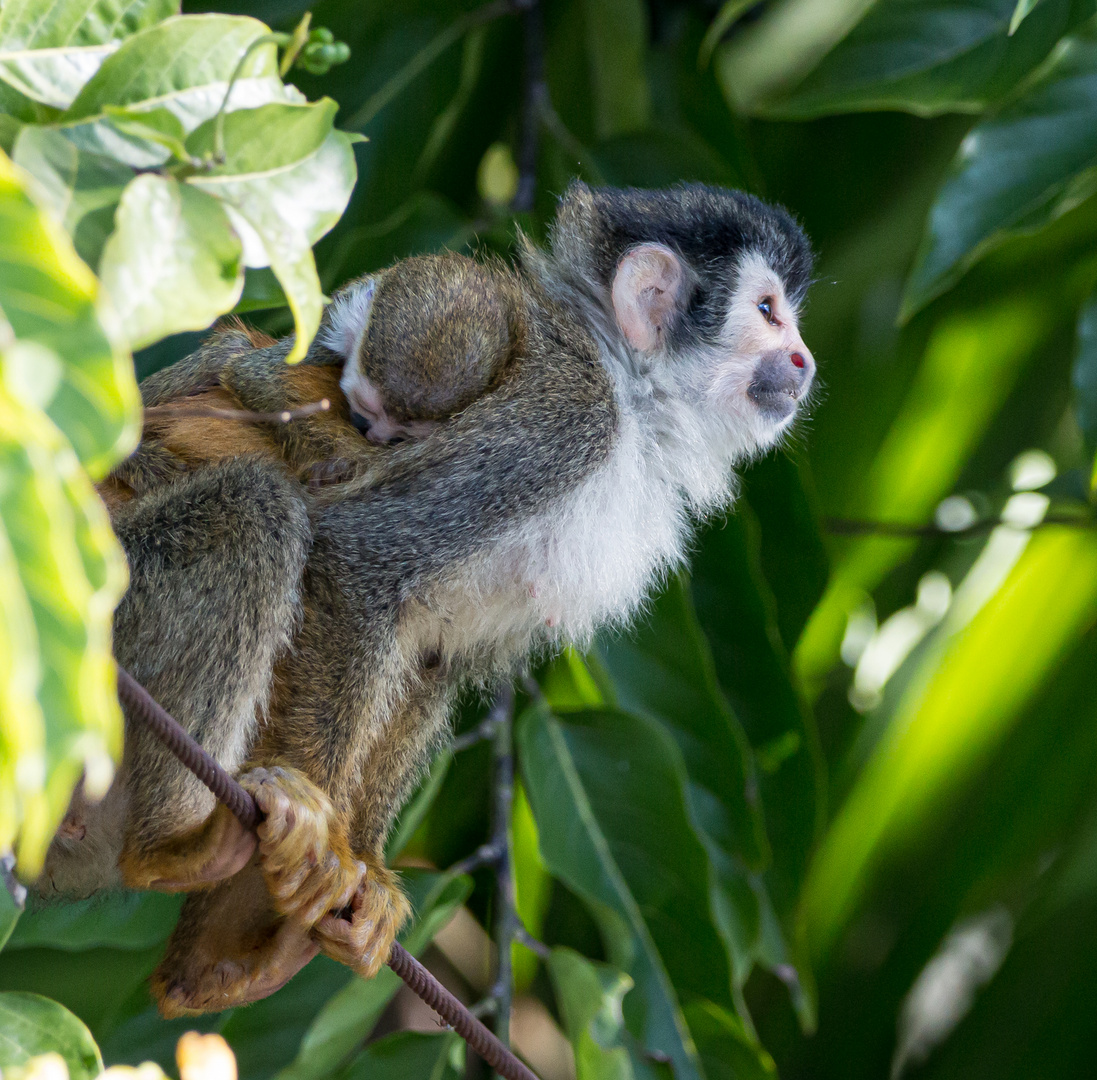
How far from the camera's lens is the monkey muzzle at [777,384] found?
1.66 meters

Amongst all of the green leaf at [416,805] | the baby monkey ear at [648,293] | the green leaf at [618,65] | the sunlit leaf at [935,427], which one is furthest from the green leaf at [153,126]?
the sunlit leaf at [935,427]

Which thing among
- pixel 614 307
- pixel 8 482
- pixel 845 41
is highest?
pixel 8 482

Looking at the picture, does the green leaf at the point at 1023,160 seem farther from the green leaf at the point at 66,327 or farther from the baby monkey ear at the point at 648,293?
the green leaf at the point at 66,327

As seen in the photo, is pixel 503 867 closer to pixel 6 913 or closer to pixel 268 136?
pixel 6 913

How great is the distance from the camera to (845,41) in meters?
2.12

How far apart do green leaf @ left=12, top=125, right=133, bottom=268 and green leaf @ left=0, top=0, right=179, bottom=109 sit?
93 mm

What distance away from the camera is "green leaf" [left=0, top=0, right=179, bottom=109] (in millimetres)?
851

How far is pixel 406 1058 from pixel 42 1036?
2.87 feet

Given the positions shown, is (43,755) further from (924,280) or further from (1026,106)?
(1026,106)

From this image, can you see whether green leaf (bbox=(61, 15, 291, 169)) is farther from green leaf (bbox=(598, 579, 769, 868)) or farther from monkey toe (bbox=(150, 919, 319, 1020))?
green leaf (bbox=(598, 579, 769, 868))

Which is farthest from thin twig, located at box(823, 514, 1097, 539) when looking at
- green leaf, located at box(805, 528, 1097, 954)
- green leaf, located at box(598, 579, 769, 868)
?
green leaf, located at box(598, 579, 769, 868)

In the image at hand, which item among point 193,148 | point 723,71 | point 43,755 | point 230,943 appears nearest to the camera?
point 43,755

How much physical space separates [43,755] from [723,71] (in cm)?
284

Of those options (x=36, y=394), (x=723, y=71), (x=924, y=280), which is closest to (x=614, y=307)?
(x=924, y=280)
